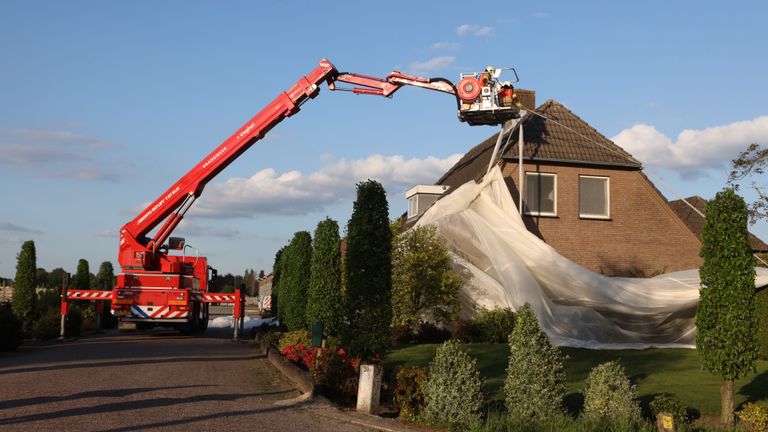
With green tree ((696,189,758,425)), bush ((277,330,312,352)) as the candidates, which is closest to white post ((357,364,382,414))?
green tree ((696,189,758,425))

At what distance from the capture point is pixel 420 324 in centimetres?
2408

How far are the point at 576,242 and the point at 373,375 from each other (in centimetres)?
1893

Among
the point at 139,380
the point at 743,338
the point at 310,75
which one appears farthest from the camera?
the point at 310,75

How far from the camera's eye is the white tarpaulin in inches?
907

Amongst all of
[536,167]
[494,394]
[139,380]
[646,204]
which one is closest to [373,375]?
[494,394]

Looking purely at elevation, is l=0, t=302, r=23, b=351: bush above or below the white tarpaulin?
below

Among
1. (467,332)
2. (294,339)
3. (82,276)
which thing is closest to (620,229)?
(467,332)

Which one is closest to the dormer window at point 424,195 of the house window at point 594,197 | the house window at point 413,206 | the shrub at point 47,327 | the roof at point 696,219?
the house window at point 413,206

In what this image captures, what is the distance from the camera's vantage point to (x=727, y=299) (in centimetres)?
1227

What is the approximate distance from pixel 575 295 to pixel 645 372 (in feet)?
20.7

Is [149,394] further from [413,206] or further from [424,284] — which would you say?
[413,206]

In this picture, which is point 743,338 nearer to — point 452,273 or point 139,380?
point 139,380

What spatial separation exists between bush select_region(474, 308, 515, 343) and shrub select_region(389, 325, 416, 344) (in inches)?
80.9

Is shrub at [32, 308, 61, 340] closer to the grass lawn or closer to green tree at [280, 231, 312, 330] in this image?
green tree at [280, 231, 312, 330]
